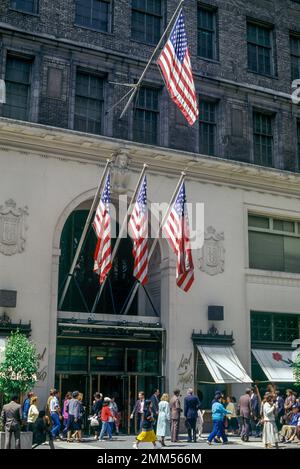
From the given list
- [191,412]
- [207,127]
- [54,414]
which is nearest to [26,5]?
[207,127]

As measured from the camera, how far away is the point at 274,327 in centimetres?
2894

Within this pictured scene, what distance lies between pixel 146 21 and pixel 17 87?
6852 mm

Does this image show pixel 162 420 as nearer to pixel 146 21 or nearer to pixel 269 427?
pixel 269 427

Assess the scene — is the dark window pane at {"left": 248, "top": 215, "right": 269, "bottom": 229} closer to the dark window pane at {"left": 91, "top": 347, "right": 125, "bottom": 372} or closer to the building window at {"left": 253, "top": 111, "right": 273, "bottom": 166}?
the building window at {"left": 253, "top": 111, "right": 273, "bottom": 166}

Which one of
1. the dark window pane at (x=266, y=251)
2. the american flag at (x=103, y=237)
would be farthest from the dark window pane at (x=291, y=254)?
the american flag at (x=103, y=237)

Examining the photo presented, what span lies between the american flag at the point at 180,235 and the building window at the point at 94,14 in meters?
8.71

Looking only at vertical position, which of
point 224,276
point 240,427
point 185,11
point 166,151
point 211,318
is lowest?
point 240,427

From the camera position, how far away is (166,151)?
87.6ft

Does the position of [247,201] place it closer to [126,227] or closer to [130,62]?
[126,227]

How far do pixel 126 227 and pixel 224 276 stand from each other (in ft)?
14.9

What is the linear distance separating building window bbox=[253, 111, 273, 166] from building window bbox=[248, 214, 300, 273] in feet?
8.94

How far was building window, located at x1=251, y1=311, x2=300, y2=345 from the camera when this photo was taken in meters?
28.4

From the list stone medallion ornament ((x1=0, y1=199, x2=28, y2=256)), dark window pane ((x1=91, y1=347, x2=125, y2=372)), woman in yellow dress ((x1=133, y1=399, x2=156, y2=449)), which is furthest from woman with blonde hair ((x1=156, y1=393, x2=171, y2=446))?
Answer: stone medallion ornament ((x1=0, y1=199, x2=28, y2=256))
